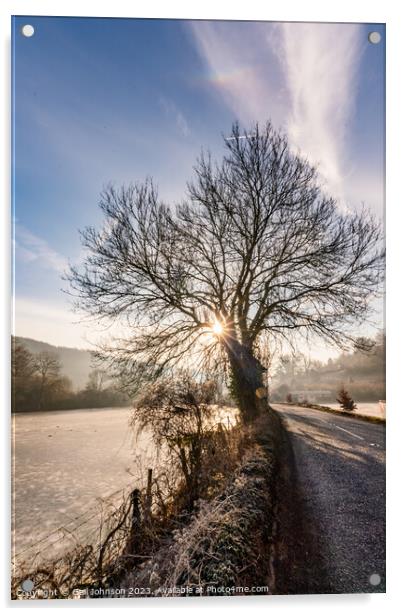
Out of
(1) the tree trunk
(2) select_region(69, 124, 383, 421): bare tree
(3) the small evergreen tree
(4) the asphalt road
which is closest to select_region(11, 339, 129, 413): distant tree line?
(2) select_region(69, 124, 383, 421): bare tree

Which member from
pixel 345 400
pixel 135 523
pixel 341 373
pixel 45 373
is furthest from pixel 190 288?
pixel 135 523

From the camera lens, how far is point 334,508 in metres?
3.04

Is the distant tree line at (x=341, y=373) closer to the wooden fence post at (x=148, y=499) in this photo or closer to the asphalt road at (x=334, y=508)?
the asphalt road at (x=334, y=508)

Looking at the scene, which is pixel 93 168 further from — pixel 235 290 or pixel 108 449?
pixel 108 449

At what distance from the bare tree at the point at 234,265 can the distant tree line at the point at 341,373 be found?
8.2 inches

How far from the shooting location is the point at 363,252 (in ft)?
10.9

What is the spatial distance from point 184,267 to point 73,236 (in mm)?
1032

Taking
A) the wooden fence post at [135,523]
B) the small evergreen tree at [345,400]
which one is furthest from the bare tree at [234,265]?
the wooden fence post at [135,523]

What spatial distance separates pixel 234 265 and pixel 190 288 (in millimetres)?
494

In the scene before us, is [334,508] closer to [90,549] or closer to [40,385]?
[90,549]

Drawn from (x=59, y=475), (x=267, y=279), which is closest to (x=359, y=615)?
(x=59, y=475)

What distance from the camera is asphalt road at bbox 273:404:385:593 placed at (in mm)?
2672

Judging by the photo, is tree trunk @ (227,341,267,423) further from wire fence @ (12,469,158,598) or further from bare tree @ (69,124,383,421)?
wire fence @ (12,469,158,598)

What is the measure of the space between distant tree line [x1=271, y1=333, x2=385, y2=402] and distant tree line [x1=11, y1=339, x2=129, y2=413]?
1741 mm
